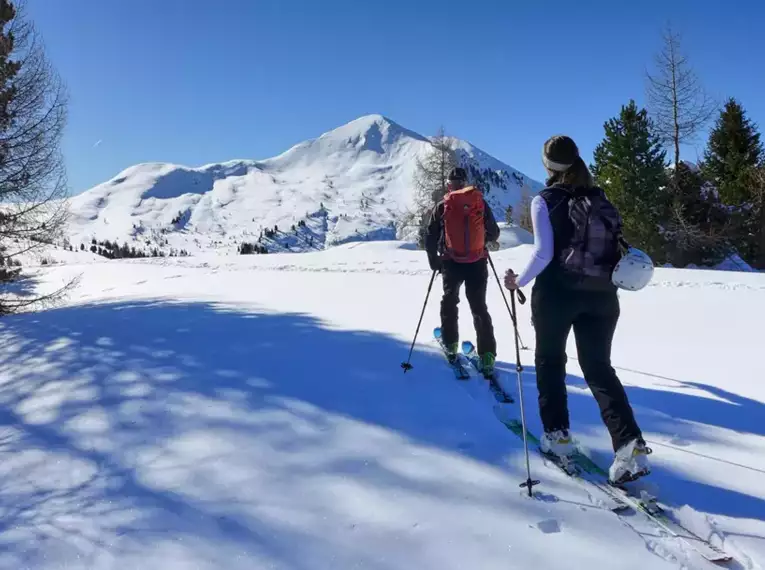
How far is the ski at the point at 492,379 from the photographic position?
15.0 ft

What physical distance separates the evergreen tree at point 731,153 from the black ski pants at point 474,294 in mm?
26474

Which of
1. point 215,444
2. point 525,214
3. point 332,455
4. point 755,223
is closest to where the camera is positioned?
point 332,455

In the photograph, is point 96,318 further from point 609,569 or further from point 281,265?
point 281,265

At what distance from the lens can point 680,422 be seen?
4094 mm

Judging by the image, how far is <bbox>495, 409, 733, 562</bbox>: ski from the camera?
2459 mm

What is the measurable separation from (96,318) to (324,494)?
8052mm

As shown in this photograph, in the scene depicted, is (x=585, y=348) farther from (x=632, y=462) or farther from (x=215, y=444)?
(x=215, y=444)

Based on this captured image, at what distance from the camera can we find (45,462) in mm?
3760

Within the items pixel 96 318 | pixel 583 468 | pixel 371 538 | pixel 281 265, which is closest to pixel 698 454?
pixel 583 468

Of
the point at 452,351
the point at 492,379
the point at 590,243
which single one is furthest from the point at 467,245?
the point at 590,243

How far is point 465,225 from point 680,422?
2.66 metres

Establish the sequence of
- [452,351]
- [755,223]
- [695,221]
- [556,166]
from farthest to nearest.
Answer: [695,221] → [755,223] → [452,351] → [556,166]

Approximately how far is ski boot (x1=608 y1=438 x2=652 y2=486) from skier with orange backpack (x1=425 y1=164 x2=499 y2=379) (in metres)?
2.19

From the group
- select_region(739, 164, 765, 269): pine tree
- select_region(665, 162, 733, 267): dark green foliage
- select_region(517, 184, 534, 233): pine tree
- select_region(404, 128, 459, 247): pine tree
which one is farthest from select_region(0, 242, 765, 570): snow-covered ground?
select_region(517, 184, 534, 233): pine tree
